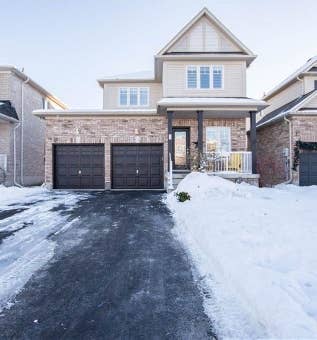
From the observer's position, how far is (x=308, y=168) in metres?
12.9

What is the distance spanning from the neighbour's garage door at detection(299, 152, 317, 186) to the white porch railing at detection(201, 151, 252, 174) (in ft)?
9.89

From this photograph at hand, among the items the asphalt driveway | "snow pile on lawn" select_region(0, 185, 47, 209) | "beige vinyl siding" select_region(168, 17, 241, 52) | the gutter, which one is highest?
"beige vinyl siding" select_region(168, 17, 241, 52)

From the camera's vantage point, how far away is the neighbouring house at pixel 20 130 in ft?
45.7

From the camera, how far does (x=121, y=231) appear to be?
5.67 meters

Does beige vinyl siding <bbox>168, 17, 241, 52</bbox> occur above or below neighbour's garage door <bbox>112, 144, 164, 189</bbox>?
above

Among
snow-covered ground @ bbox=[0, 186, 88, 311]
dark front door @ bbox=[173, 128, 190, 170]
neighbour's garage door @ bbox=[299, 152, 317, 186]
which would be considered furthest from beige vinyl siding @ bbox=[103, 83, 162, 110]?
neighbour's garage door @ bbox=[299, 152, 317, 186]

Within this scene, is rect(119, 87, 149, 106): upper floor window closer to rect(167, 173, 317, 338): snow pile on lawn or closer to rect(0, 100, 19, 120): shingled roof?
rect(0, 100, 19, 120): shingled roof

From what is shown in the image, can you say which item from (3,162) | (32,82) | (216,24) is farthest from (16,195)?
(216,24)

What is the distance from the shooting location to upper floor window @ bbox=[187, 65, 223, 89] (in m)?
13.8

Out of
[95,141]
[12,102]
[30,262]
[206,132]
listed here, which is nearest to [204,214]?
[30,262]

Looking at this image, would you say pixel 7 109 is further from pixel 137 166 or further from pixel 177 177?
pixel 177 177

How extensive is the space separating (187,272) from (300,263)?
60.1 inches

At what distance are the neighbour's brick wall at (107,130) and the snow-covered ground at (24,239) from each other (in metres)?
5.32

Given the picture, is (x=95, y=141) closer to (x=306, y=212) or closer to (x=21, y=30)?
(x=306, y=212)
